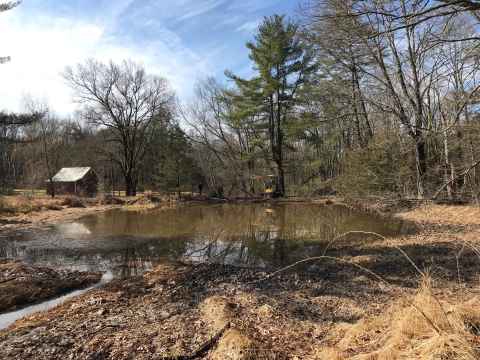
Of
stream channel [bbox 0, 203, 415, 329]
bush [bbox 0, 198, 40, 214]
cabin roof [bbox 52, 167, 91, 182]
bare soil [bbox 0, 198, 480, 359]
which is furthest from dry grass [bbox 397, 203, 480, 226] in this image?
cabin roof [bbox 52, 167, 91, 182]

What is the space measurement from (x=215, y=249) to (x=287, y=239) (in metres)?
3.16

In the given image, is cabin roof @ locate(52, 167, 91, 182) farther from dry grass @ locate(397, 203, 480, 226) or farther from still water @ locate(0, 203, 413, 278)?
dry grass @ locate(397, 203, 480, 226)

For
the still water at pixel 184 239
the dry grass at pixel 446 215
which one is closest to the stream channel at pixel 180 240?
the still water at pixel 184 239

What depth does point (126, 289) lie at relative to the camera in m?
7.39

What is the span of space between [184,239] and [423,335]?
11.6 m

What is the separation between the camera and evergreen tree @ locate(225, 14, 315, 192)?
94.4ft

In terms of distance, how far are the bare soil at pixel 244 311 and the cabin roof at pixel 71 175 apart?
1233 inches

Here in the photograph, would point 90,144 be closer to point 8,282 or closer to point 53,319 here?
point 8,282

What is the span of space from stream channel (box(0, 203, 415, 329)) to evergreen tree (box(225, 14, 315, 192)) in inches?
510

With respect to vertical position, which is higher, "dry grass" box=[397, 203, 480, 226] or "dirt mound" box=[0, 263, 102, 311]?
"dry grass" box=[397, 203, 480, 226]

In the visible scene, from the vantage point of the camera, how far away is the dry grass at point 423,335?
259 cm

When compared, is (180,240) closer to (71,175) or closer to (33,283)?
(33,283)

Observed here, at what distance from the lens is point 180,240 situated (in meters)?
13.5

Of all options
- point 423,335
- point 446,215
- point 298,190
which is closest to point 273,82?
point 298,190
